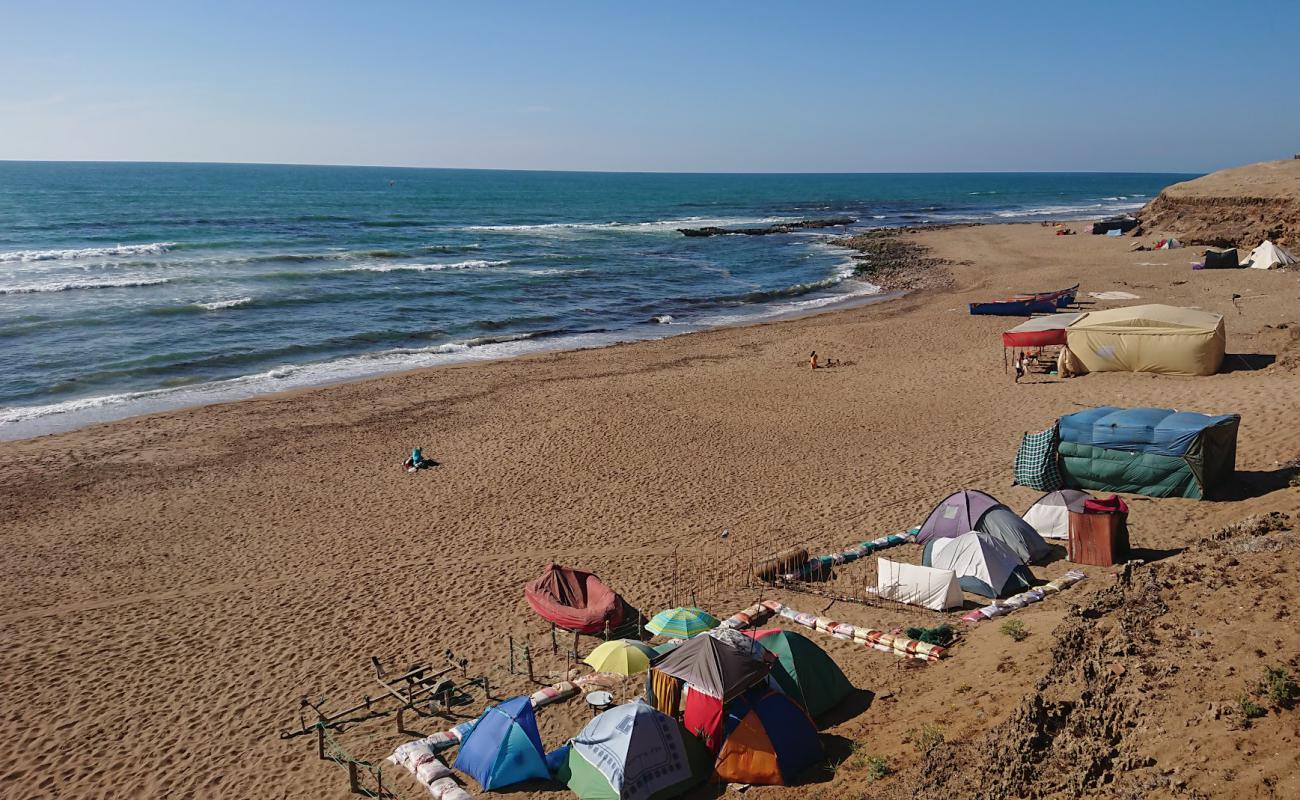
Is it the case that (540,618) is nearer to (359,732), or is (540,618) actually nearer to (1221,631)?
(359,732)

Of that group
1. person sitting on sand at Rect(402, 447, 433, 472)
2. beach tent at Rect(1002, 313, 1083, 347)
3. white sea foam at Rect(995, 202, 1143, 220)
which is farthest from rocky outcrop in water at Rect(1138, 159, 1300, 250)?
person sitting on sand at Rect(402, 447, 433, 472)

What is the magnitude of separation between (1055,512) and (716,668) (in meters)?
8.33

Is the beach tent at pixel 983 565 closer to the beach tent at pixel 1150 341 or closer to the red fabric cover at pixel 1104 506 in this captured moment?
the red fabric cover at pixel 1104 506

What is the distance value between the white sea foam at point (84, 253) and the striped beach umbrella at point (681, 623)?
52750 mm

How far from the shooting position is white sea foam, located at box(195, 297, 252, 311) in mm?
38719

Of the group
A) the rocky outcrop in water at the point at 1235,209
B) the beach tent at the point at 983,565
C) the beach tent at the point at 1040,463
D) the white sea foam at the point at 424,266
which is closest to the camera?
the beach tent at the point at 983,565

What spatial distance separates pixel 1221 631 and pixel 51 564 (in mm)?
18160

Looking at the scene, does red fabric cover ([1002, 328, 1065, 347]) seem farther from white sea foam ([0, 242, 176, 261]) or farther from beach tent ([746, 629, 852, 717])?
white sea foam ([0, 242, 176, 261])

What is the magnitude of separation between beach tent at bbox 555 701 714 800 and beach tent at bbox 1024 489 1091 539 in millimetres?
8425

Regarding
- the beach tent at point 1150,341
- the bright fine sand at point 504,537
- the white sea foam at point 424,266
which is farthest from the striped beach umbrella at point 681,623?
the white sea foam at point 424,266

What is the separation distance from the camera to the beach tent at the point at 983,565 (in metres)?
13.0

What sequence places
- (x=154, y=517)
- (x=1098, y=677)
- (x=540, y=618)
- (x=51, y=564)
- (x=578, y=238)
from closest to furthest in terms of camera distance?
(x=1098, y=677) < (x=540, y=618) < (x=51, y=564) < (x=154, y=517) < (x=578, y=238)

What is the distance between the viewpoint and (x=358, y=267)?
5056 centimetres

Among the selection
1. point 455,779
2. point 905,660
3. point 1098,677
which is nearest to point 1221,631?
point 1098,677
